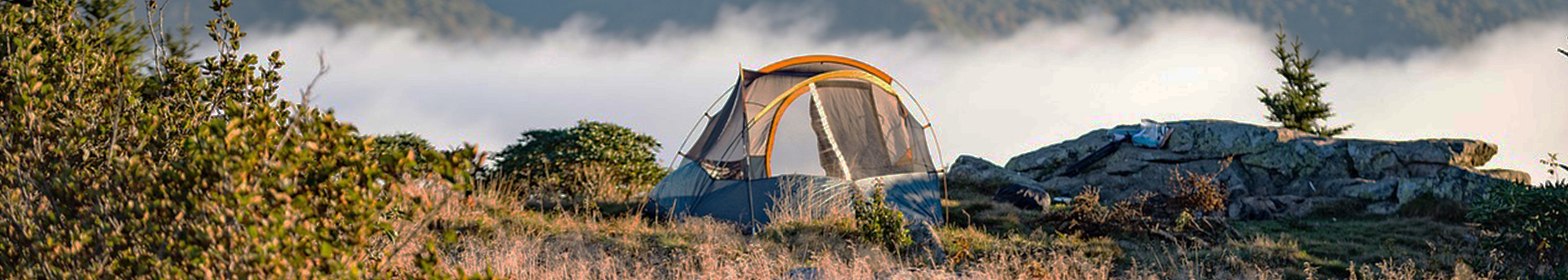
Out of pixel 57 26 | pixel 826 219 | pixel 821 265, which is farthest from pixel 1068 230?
pixel 57 26

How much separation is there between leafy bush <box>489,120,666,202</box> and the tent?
1048 millimetres

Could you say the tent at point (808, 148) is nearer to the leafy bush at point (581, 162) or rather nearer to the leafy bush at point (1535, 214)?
the leafy bush at point (581, 162)

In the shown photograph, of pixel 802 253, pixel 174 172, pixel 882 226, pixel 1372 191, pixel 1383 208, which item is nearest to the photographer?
pixel 174 172

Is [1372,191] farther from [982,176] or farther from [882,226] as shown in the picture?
[882,226]

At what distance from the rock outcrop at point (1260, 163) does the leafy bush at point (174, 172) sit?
15861 mm

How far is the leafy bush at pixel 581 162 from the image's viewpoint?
15.9 meters

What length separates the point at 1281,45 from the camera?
2805 centimetres

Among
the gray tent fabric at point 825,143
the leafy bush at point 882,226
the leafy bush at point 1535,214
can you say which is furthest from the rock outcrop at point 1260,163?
the leafy bush at point 882,226

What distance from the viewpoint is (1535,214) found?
29.6 ft

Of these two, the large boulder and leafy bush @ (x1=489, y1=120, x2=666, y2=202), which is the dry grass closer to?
leafy bush @ (x1=489, y1=120, x2=666, y2=202)

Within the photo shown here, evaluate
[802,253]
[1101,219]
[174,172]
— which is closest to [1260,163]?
[1101,219]

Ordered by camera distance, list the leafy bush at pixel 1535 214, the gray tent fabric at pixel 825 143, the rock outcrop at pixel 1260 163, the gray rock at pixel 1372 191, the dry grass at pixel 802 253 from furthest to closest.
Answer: the rock outcrop at pixel 1260 163
the gray rock at pixel 1372 191
the gray tent fabric at pixel 825 143
the leafy bush at pixel 1535 214
the dry grass at pixel 802 253

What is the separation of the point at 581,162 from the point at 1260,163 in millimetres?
12975

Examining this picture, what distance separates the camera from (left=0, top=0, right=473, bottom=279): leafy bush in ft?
11.4
